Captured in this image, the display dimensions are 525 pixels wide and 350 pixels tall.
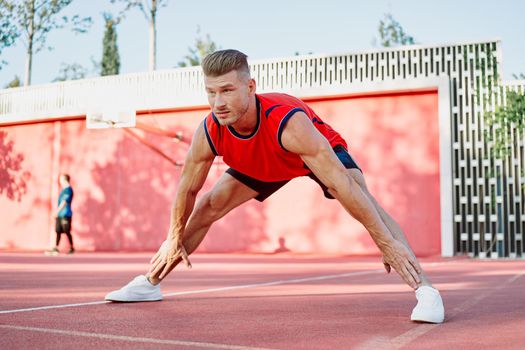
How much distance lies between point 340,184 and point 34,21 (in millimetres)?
24156

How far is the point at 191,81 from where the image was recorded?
15.5m

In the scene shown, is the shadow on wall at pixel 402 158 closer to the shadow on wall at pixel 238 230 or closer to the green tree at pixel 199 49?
the shadow on wall at pixel 238 230

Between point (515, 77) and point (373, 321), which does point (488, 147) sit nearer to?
point (515, 77)

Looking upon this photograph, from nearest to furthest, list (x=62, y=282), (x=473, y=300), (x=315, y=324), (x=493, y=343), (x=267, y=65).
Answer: (x=493, y=343)
(x=315, y=324)
(x=473, y=300)
(x=62, y=282)
(x=267, y=65)

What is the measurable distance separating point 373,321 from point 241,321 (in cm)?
61

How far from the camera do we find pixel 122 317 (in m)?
2.98

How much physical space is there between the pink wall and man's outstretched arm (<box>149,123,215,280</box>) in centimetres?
1035

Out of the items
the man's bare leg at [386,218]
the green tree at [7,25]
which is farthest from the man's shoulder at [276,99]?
the green tree at [7,25]

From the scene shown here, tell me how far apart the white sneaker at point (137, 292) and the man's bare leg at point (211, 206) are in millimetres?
45

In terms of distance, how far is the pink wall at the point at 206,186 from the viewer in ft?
43.8

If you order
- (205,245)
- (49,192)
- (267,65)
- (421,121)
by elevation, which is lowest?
(205,245)

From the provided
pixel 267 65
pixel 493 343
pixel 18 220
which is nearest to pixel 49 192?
pixel 18 220

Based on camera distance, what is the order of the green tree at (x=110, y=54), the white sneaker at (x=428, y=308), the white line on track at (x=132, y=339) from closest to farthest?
the white line on track at (x=132, y=339) < the white sneaker at (x=428, y=308) < the green tree at (x=110, y=54)

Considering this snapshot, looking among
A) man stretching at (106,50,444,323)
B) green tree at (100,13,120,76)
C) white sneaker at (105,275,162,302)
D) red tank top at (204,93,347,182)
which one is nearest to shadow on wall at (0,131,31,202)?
white sneaker at (105,275,162,302)
